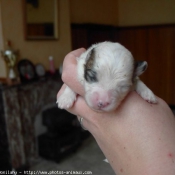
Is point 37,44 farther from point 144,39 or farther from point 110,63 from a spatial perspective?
point 144,39

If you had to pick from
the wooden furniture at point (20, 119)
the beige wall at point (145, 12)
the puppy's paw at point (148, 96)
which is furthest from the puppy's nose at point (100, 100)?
the beige wall at point (145, 12)

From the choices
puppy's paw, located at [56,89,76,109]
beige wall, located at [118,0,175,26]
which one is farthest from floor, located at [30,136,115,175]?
beige wall, located at [118,0,175,26]

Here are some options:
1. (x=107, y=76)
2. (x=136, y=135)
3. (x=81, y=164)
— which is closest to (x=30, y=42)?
(x=81, y=164)

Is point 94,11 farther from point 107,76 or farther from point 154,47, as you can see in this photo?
point 107,76

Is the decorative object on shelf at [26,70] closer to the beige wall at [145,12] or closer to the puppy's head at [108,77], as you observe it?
the puppy's head at [108,77]

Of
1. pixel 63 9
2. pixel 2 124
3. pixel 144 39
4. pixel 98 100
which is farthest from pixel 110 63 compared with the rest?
pixel 144 39
